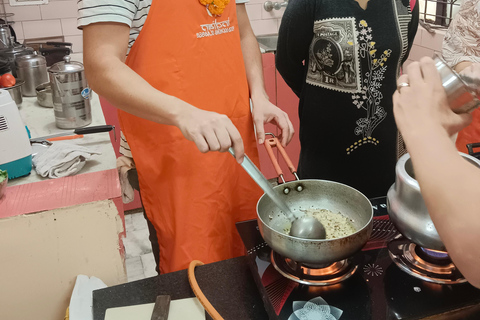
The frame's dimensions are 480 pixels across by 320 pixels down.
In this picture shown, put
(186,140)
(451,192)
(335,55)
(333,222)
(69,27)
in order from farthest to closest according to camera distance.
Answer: (69,27) < (335,55) < (186,140) < (333,222) < (451,192)

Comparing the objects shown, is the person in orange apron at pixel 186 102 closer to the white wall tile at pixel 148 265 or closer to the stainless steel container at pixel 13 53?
the white wall tile at pixel 148 265

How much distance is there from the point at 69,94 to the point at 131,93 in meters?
0.76

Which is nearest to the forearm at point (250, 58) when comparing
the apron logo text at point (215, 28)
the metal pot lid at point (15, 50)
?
the apron logo text at point (215, 28)

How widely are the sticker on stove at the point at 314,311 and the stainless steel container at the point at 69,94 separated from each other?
1.24 meters

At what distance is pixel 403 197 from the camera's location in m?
0.91

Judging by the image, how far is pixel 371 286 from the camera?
3.04ft

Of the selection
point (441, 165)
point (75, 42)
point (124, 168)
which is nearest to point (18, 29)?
point (75, 42)

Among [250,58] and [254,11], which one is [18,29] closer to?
[254,11]

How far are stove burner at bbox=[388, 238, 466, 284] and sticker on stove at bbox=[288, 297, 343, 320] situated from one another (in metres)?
0.20

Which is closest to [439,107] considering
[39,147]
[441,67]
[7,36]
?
[441,67]

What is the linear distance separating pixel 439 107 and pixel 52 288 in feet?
3.73

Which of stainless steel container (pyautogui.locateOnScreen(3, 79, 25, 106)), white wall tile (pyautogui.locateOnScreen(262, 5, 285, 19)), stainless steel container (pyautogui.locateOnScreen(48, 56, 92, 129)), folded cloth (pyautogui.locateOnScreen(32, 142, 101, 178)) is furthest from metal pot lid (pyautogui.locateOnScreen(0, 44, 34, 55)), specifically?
white wall tile (pyautogui.locateOnScreen(262, 5, 285, 19))

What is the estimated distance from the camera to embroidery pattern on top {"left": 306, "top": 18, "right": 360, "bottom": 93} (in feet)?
5.27

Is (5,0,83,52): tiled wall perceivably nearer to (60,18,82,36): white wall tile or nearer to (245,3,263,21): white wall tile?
(60,18,82,36): white wall tile
